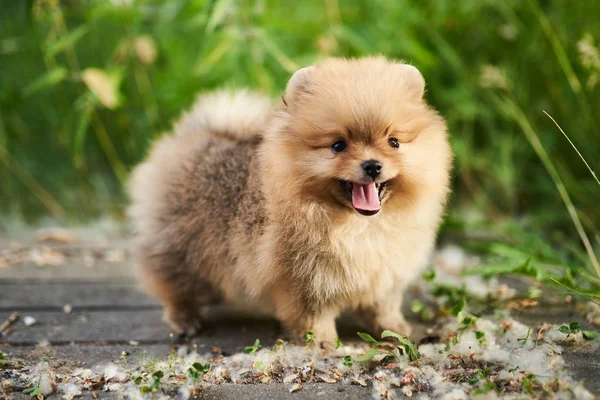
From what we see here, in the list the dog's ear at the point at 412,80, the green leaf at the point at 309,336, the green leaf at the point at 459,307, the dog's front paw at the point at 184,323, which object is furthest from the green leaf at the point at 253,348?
the dog's ear at the point at 412,80

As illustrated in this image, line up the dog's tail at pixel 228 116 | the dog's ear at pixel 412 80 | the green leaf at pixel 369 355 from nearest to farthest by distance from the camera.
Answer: the green leaf at pixel 369 355, the dog's ear at pixel 412 80, the dog's tail at pixel 228 116

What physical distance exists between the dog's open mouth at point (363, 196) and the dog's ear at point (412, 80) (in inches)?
15.8

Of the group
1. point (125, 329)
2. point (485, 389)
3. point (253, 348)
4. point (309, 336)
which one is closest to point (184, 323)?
point (125, 329)

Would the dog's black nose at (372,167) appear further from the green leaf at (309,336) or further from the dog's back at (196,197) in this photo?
the green leaf at (309,336)

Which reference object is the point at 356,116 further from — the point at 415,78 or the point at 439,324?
the point at 439,324

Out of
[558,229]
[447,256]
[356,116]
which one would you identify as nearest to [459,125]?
[558,229]

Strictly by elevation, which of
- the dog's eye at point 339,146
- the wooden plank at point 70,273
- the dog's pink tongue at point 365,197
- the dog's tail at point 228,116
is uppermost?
the dog's tail at point 228,116

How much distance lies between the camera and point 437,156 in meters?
2.12

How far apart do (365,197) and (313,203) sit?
199 mm

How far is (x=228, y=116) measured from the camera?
267 centimetres

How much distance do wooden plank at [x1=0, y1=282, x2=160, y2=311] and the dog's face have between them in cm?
146

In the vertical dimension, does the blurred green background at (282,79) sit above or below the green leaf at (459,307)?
above

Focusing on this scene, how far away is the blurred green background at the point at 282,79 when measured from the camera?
355 centimetres

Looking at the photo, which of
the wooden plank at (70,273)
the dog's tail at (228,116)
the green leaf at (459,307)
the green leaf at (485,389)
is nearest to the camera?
the green leaf at (485,389)
